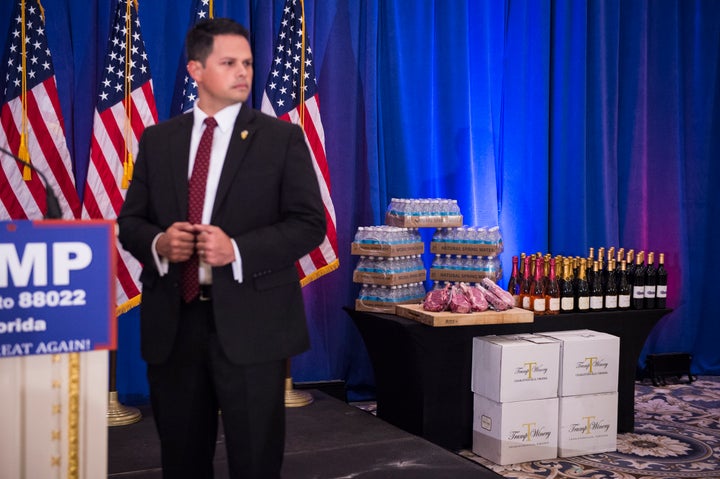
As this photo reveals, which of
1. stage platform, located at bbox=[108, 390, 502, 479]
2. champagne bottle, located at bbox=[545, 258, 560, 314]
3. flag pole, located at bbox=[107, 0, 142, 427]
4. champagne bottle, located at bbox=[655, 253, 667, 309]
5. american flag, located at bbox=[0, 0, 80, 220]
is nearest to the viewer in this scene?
stage platform, located at bbox=[108, 390, 502, 479]

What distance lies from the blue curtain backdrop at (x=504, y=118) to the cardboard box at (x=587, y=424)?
64.1 inches

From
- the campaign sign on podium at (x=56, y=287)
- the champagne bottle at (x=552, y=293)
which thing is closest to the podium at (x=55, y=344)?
the campaign sign on podium at (x=56, y=287)

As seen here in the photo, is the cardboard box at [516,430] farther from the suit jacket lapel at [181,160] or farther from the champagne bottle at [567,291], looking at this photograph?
the suit jacket lapel at [181,160]

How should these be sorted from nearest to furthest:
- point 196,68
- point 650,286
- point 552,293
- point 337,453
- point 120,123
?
point 196,68 → point 337,453 → point 120,123 → point 552,293 → point 650,286

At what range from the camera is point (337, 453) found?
3680 millimetres

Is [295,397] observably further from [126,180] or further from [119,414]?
[126,180]

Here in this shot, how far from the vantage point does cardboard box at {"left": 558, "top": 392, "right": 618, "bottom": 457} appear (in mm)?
4133

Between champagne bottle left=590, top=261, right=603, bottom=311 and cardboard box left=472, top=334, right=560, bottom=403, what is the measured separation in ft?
1.85

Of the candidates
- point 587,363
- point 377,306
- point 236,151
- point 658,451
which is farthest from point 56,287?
point 658,451

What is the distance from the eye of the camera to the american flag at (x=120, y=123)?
433cm

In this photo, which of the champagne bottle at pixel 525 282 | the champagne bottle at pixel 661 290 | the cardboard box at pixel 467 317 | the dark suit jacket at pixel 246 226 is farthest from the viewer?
the champagne bottle at pixel 661 290

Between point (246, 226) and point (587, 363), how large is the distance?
8.51 ft

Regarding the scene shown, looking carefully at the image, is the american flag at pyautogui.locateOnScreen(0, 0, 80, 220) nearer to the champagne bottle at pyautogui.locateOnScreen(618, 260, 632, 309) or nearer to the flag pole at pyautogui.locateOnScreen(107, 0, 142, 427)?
the flag pole at pyautogui.locateOnScreen(107, 0, 142, 427)

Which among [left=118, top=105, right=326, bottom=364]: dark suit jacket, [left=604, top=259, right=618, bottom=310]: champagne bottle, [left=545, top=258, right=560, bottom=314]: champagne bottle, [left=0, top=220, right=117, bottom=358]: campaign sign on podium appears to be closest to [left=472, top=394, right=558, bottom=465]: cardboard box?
[left=545, top=258, right=560, bottom=314]: champagne bottle
